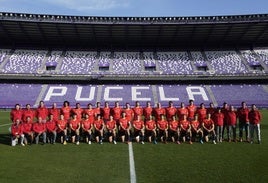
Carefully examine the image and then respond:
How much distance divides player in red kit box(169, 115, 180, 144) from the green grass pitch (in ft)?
2.62

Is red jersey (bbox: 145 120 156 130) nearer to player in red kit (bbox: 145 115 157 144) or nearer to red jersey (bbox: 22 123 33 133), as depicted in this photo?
player in red kit (bbox: 145 115 157 144)

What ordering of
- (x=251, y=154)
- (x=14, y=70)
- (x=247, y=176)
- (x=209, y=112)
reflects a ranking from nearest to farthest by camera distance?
(x=247, y=176) < (x=251, y=154) < (x=209, y=112) < (x=14, y=70)

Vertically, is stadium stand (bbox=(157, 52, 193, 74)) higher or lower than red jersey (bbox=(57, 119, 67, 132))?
higher

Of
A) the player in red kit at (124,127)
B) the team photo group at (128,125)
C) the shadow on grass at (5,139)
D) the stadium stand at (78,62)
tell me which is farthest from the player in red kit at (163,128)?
the stadium stand at (78,62)

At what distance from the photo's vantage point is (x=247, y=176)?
32.7ft

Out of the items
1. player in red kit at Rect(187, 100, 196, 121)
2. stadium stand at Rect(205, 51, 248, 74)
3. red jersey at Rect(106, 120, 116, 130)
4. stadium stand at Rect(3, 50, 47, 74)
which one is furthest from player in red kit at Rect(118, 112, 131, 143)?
stadium stand at Rect(205, 51, 248, 74)

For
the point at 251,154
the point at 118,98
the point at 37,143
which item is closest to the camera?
the point at 251,154

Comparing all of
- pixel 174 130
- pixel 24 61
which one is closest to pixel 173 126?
pixel 174 130

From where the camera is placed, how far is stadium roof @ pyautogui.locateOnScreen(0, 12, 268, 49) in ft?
149

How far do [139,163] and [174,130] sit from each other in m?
4.80

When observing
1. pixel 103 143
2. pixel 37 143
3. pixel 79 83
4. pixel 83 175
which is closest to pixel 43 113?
pixel 37 143

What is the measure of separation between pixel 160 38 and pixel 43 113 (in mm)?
35895

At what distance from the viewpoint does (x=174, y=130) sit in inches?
638

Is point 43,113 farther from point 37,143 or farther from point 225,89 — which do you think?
point 225,89
